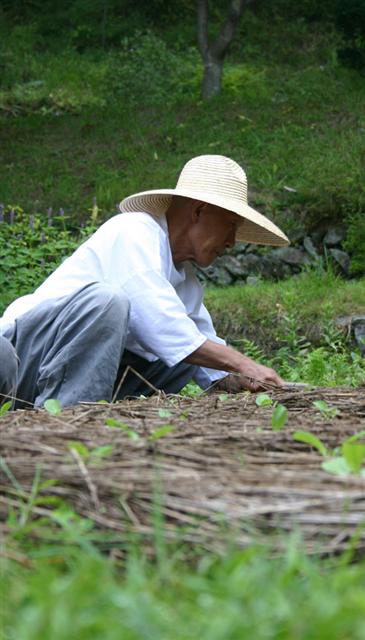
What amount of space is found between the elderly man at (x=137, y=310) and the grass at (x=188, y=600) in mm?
1842

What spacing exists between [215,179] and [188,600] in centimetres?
280

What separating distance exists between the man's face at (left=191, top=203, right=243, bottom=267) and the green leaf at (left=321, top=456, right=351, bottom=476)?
2.33 meters

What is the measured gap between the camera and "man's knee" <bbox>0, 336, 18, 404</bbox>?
3.41 metres

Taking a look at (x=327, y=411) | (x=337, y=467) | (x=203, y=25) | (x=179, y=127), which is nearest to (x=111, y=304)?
(x=327, y=411)

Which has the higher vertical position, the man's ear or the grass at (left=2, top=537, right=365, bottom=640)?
the grass at (left=2, top=537, right=365, bottom=640)

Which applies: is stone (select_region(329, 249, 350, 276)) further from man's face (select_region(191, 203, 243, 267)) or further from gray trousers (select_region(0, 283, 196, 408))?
gray trousers (select_region(0, 283, 196, 408))

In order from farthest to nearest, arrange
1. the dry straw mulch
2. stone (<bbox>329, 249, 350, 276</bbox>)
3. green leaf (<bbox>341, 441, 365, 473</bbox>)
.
Result: stone (<bbox>329, 249, 350, 276</bbox>) → green leaf (<bbox>341, 441, 365, 473</bbox>) → the dry straw mulch

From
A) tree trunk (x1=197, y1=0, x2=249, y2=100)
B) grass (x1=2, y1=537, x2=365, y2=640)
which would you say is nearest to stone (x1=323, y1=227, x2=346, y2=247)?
tree trunk (x1=197, y1=0, x2=249, y2=100)

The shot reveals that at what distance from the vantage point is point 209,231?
13.1ft

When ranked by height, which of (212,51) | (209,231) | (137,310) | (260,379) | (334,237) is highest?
(209,231)

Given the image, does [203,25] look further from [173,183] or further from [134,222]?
[134,222]

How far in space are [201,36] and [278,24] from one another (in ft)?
13.9

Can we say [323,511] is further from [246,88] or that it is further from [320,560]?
[246,88]

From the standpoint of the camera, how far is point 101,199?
10977mm
